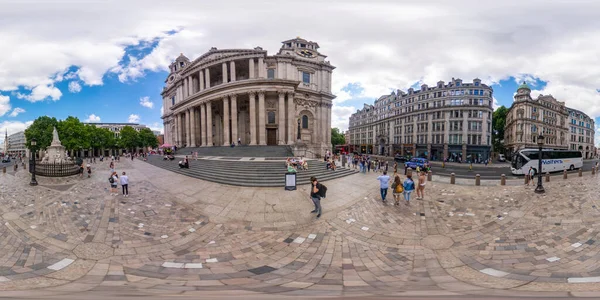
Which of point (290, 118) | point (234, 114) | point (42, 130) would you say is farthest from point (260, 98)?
point (42, 130)

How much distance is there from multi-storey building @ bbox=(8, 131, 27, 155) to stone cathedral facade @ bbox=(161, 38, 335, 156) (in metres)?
144

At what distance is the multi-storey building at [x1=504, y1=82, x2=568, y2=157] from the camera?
4925 centimetres

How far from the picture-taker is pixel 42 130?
4878cm

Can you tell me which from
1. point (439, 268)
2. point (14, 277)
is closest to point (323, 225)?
point (439, 268)

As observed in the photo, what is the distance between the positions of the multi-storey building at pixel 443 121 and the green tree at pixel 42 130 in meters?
77.8

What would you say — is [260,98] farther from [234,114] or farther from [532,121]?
[532,121]

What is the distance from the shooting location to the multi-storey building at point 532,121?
49.2 metres

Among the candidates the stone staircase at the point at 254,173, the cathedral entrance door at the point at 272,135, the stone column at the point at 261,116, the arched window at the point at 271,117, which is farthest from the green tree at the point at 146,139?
the stone staircase at the point at 254,173

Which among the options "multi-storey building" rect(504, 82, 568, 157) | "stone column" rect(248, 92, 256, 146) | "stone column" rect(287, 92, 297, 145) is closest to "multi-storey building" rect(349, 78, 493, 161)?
"multi-storey building" rect(504, 82, 568, 157)

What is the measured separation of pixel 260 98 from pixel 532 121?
2300 inches

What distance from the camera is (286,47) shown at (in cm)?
4041

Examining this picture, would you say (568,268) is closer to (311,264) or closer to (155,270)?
(311,264)

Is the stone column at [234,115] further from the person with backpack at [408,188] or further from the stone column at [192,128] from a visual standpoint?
the person with backpack at [408,188]

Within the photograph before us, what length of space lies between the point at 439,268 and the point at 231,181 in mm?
10874
